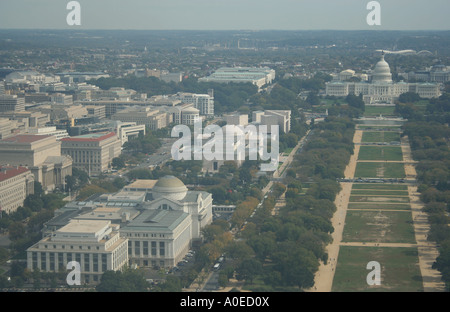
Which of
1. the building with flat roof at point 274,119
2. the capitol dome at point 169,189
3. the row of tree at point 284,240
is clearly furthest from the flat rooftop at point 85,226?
the building with flat roof at point 274,119

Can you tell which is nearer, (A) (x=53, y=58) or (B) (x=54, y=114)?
(B) (x=54, y=114)

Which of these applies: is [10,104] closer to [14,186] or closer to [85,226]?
[14,186]

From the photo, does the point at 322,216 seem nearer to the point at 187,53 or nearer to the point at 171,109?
the point at 171,109
